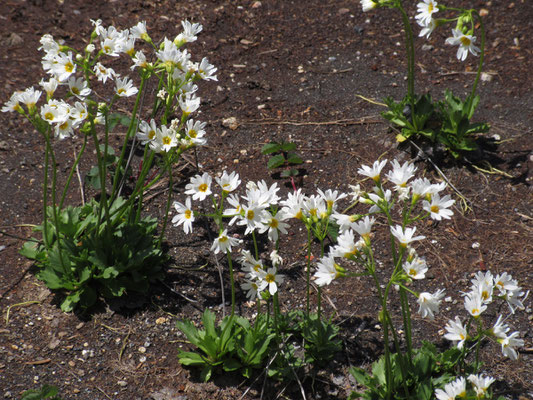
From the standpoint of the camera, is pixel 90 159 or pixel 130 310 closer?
pixel 130 310

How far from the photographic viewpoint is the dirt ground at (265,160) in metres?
2.87

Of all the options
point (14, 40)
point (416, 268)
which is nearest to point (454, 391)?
point (416, 268)

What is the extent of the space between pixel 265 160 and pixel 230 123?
499 millimetres

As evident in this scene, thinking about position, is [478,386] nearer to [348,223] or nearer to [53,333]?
[348,223]

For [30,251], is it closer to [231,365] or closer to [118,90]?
[118,90]

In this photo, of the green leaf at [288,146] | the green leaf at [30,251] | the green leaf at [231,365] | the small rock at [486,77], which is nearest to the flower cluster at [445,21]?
the green leaf at [288,146]

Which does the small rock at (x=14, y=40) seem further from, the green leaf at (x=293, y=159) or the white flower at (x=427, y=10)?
the white flower at (x=427, y=10)

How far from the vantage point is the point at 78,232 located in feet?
10.5

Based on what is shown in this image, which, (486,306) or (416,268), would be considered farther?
(486,306)

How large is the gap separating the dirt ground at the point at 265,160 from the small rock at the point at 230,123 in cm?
2

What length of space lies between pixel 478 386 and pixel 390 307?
103 cm

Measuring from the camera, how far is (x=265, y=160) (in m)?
4.04

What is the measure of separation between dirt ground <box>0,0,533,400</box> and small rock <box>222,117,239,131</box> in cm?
2

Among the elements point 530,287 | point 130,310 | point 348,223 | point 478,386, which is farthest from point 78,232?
point 530,287
